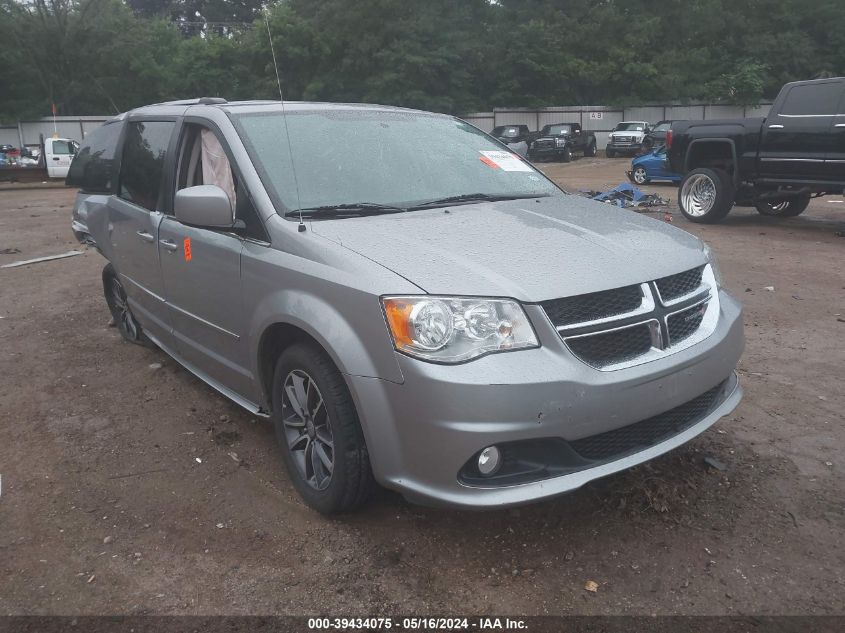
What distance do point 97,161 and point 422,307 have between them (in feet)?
13.0

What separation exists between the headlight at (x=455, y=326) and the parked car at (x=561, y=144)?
30.5 m

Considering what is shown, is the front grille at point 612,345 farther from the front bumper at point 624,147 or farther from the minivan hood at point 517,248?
the front bumper at point 624,147

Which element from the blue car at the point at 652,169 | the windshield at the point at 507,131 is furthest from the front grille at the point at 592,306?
the windshield at the point at 507,131

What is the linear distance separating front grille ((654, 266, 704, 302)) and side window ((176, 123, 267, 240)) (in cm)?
173

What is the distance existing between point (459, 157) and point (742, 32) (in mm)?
47017

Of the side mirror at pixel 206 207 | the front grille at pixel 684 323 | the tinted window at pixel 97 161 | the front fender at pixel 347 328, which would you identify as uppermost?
the tinted window at pixel 97 161

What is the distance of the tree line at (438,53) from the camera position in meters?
40.1

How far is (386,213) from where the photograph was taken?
3.32m

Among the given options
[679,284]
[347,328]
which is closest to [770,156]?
[679,284]

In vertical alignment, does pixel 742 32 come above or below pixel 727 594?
above

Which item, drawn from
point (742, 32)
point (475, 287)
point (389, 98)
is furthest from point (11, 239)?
point (742, 32)

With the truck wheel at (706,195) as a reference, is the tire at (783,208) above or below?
below

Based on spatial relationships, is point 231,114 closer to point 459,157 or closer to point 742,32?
point 459,157

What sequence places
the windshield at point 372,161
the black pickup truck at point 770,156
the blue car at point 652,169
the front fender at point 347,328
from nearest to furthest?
the front fender at point 347,328 → the windshield at point 372,161 → the black pickup truck at point 770,156 → the blue car at point 652,169
